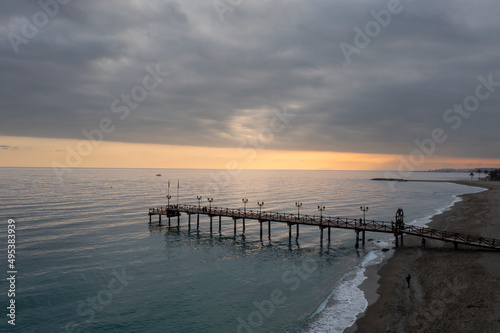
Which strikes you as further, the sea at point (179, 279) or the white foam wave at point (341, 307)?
the sea at point (179, 279)

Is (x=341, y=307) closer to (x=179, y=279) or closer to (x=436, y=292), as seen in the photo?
(x=436, y=292)

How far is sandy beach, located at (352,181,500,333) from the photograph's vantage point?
20766mm

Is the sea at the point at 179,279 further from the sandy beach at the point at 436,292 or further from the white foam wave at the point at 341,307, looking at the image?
the sandy beach at the point at 436,292

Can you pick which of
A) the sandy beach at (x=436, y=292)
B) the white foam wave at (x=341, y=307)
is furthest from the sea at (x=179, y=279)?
the sandy beach at (x=436, y=292)

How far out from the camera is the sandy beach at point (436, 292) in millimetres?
Result: 20766

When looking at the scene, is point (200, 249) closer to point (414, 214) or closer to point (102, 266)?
point (102, 266)

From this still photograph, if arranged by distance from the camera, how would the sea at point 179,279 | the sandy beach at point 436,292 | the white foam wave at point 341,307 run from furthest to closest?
the sea at point 179,279, the white foam wave at point 341,307, the sandy beach at point 436,292

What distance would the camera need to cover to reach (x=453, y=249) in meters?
38.7

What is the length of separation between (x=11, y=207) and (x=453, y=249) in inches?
3765

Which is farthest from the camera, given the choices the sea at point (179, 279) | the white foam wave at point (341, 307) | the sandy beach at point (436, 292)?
the sea at point (179, 279)

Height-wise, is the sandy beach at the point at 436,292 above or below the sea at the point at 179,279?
above

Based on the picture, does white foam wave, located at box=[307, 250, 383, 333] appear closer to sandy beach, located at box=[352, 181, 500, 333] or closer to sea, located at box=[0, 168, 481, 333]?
sea, located at box=[0, 168, 481, 333]

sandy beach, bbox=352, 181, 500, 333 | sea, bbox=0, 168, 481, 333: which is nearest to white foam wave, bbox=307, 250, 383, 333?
sea, bbox=0, 168, 481, 333

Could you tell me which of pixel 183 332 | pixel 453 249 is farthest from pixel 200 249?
pixel 453 249
